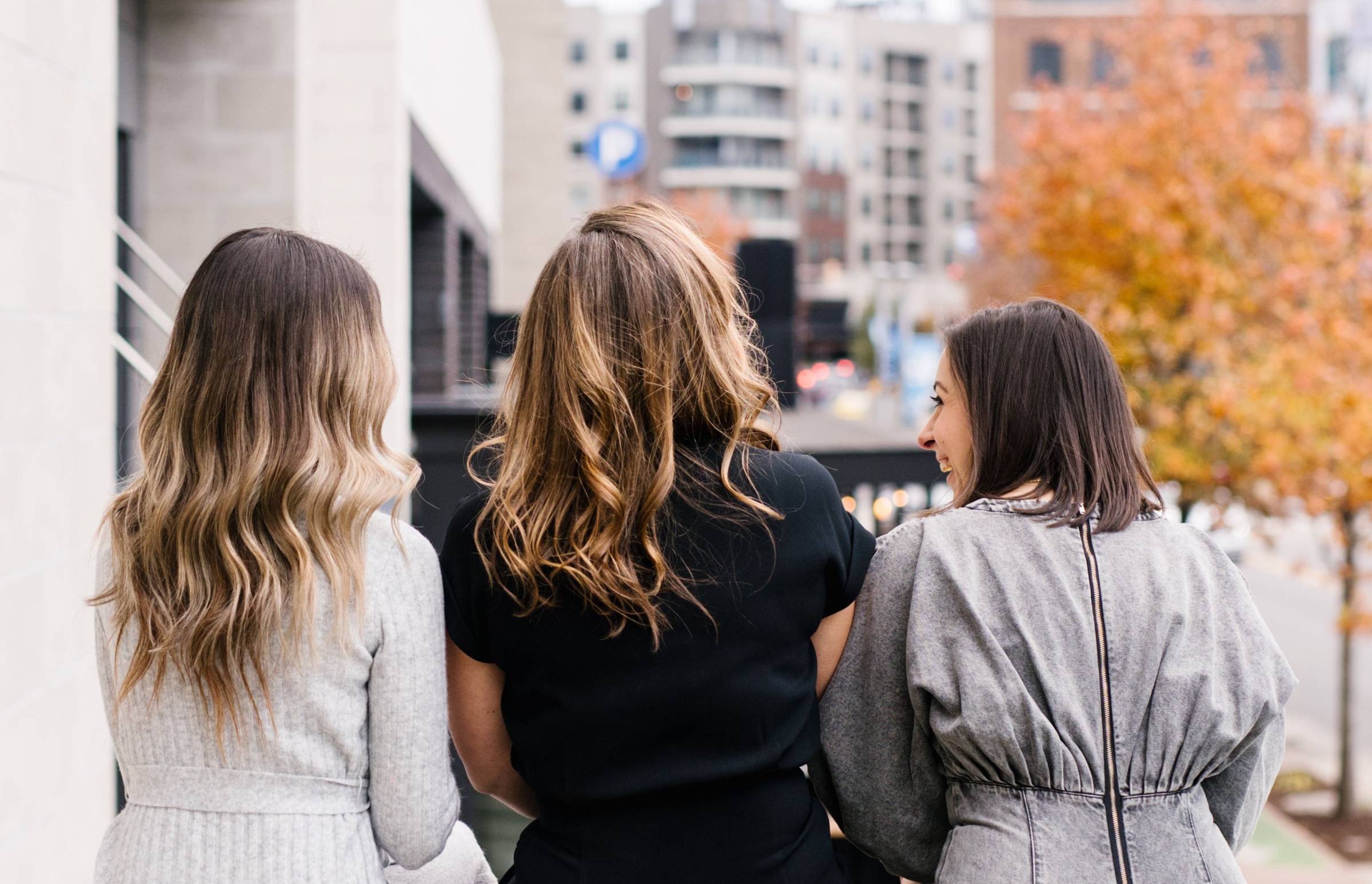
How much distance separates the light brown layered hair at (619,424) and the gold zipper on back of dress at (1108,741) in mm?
543

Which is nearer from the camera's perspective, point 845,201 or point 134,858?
point 134,858

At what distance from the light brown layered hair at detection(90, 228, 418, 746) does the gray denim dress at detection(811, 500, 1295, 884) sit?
89cm

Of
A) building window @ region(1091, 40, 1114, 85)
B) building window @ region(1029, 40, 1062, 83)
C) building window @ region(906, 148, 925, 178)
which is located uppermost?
building window @ region(906, 148, 925, 178)

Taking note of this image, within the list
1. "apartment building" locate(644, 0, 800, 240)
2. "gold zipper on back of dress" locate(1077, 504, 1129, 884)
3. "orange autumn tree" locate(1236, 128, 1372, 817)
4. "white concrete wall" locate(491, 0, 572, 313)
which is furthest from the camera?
"apartment building" locate(644, 0, 800, 240)

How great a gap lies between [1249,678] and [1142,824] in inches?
11.7

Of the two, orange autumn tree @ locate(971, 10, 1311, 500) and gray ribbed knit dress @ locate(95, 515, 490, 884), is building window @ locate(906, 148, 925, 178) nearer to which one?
orange autumn tree @ locate(971, 10, 1311, 500)

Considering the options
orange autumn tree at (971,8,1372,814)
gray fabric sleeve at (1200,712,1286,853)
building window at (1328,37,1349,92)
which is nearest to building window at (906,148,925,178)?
building window at (1328,37,1349,92)

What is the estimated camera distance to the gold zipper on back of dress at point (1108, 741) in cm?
188

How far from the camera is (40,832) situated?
283 cm

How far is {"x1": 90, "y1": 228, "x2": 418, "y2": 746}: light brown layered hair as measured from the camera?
175 centimetres

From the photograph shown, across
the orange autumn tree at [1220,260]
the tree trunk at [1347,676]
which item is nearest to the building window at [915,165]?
the orange autumn tree at [1220,260]

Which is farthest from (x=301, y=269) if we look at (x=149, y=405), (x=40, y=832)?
(x=40, y=832)

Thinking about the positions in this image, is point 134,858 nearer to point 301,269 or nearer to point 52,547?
point 301,269

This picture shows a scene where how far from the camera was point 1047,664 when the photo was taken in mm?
1914
